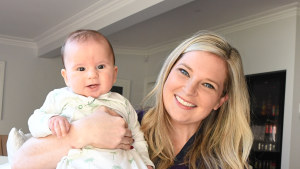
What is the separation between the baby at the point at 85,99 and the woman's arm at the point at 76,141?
25mm

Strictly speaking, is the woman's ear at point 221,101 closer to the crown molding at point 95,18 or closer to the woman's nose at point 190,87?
the woman's nose at point 190,87

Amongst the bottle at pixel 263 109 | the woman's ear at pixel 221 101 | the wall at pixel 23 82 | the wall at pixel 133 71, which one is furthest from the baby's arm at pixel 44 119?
the wall at pixel 133 71

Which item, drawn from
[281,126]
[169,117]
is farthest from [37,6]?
[169,117]

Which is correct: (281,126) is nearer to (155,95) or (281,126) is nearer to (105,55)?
(155,95)

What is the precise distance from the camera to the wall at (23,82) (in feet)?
24.5

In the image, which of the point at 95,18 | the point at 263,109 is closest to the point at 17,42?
the point at 95,18

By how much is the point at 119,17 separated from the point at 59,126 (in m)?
3.82

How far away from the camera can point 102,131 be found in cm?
118

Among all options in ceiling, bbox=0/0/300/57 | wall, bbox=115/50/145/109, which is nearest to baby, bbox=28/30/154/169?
ceiling, bbox=0/0/300/57

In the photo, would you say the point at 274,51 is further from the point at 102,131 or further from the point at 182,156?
the point at 102,131

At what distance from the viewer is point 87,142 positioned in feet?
3.79

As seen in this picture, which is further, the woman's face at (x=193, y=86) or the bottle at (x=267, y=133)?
the bottle at (x=267, y=133)

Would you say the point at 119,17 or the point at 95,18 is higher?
the point at 95,18

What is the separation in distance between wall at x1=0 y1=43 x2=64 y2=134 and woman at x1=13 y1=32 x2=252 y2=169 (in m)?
6.64
